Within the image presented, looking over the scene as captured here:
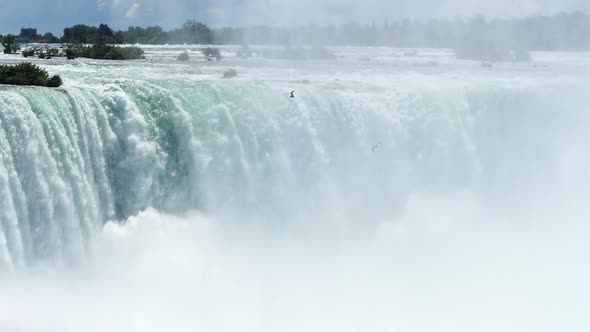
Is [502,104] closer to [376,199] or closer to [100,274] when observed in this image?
[376,199]

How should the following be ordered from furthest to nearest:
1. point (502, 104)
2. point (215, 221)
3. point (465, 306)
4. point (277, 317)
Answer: point (502, 104)
point (215, 221)
point (465, 306)
point (277, 317)

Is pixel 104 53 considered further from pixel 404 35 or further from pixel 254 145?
pixel 404 35

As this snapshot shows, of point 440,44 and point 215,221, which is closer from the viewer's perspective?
point 215,221

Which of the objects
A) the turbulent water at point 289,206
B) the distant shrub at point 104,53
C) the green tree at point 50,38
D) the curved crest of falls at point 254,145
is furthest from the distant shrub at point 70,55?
the green tree at point 50,38

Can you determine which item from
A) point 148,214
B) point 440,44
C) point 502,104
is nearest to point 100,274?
point 148,214

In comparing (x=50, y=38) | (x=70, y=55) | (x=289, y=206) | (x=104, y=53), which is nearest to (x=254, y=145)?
(x=289, y=206)

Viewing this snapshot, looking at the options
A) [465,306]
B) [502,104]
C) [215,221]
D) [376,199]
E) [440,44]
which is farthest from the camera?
[440,44]

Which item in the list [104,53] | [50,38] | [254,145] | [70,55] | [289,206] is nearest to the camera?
[254,145]

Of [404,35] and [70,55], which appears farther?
[404,35]

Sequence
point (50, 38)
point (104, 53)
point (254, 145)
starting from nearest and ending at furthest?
point (254, 145) → point (104, 53) → point (50, 38)
